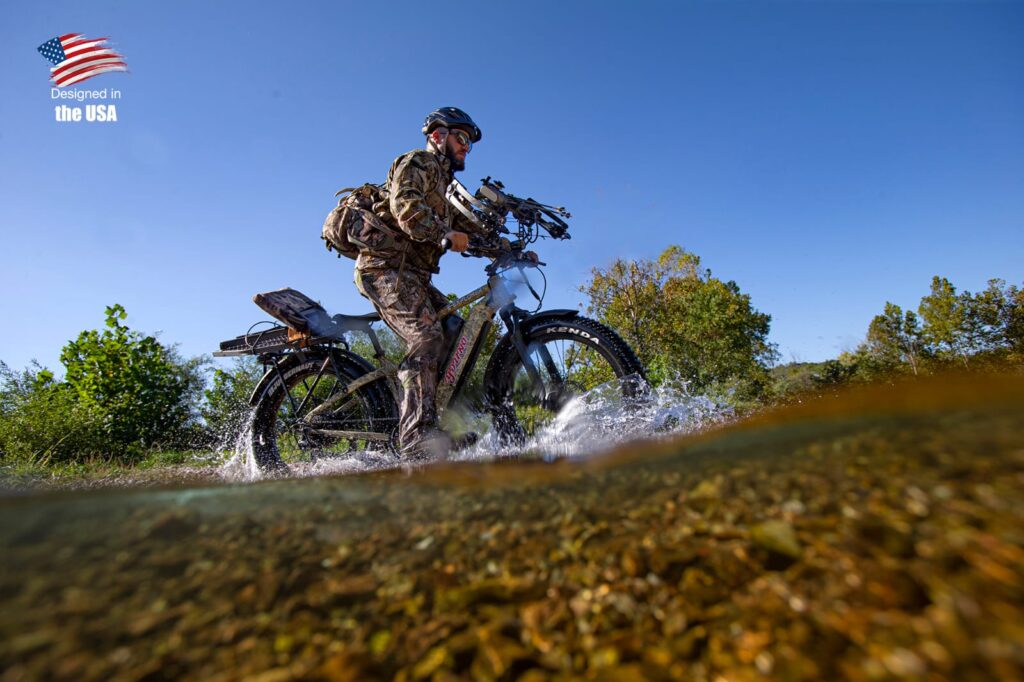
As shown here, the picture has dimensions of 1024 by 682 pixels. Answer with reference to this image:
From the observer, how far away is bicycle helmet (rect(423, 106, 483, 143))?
4.61 m

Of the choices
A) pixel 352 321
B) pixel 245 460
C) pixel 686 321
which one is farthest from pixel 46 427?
pixel 686 321

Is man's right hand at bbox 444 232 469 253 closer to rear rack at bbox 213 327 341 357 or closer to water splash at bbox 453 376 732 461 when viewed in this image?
water splash at bbox 453 376 732 461

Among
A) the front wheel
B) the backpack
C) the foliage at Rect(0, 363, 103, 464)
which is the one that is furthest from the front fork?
the foliage at Rect(0, 363, 103, 464)

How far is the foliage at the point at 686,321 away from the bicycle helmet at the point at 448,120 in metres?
14.5

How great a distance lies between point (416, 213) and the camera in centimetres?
397

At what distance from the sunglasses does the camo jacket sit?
0.30 meters

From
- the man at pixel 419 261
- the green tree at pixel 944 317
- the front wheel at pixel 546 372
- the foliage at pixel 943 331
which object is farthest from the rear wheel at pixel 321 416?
the green tree at pixel 944 317

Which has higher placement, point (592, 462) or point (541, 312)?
point (541, 312)

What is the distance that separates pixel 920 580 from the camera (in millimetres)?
831

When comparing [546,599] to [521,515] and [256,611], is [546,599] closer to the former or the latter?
[521,515]

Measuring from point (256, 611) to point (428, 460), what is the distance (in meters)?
2.84

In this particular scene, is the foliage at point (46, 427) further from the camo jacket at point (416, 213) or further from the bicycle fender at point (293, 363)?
the camo jacket at point (416, 213)

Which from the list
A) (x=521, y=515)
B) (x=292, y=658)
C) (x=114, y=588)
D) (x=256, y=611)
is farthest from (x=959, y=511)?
(x=114, y=588)

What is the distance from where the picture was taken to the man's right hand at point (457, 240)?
3.98 metres
